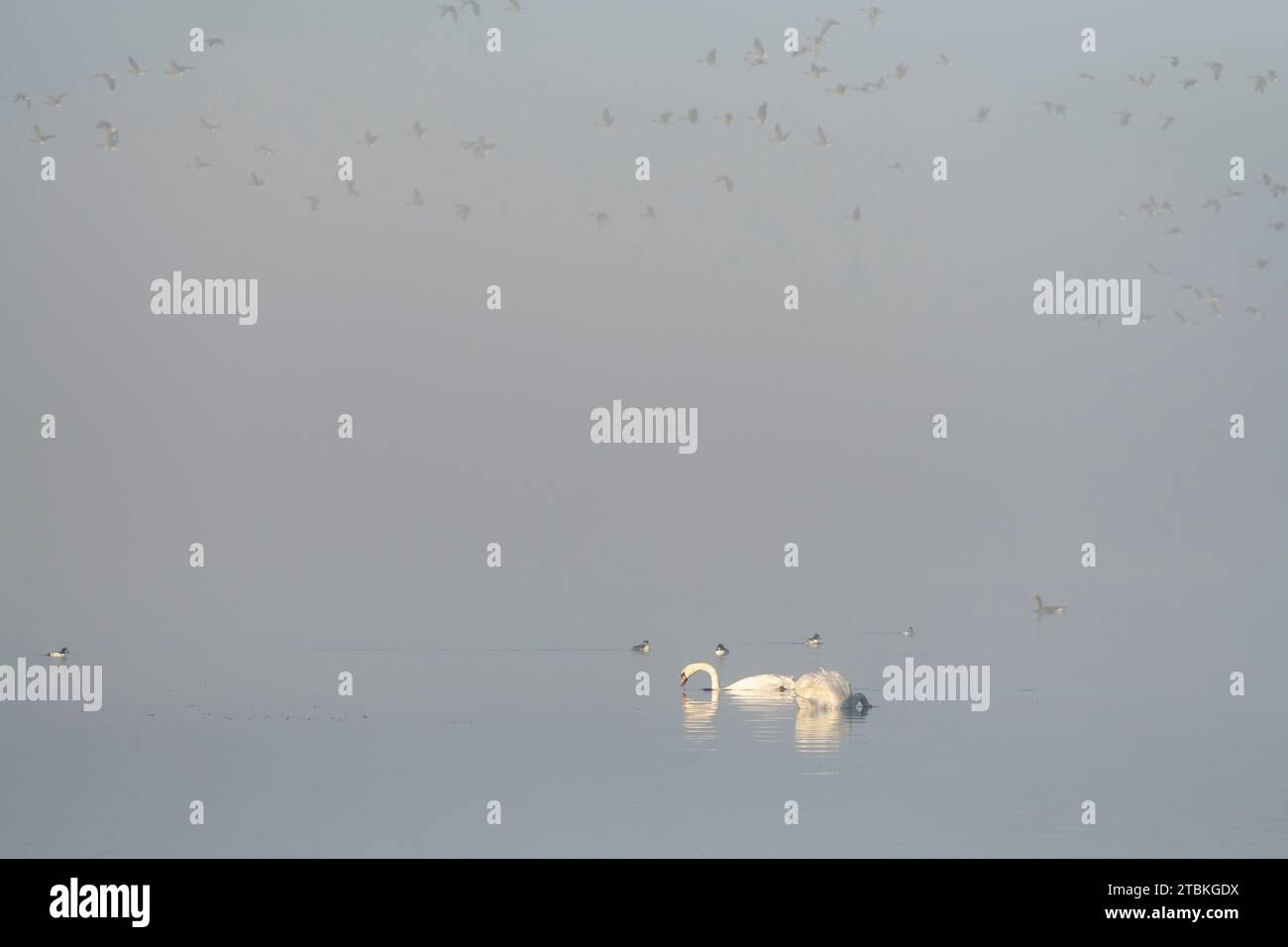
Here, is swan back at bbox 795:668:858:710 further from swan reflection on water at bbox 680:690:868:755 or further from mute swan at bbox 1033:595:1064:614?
mute swan at bbox 1033:595:1064:614

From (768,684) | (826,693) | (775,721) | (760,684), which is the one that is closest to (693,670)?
(760,684)

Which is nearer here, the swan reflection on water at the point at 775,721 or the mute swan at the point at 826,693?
the swan reflection on water at the point at 775,721

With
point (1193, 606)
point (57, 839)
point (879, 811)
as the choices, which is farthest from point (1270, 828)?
point (1193, 606)

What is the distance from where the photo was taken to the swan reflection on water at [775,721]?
32.8 meters

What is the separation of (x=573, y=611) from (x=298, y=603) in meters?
9.86

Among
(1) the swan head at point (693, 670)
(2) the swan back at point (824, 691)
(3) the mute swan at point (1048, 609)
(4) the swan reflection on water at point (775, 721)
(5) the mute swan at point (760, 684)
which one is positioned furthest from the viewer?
(3) the mute swan at point (1048, 609)

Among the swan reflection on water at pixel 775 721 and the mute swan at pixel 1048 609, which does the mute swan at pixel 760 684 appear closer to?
the swan reflection on water at pixel 775 721

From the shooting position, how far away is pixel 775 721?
117 ft

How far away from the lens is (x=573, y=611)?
60000 mm

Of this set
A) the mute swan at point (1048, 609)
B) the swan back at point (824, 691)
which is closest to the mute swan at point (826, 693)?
the swan back at point (824, 691)

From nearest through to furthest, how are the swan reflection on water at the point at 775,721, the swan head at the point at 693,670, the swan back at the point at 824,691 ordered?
the swan reflection on water at the point at 775,721 < the swan back at the point at 824,691 < the swan head at the point at 693,670

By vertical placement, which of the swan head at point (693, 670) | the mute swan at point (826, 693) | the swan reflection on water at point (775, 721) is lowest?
the swan reflection on water at point (775, 721)

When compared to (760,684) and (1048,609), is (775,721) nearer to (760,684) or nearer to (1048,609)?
(760,684)
